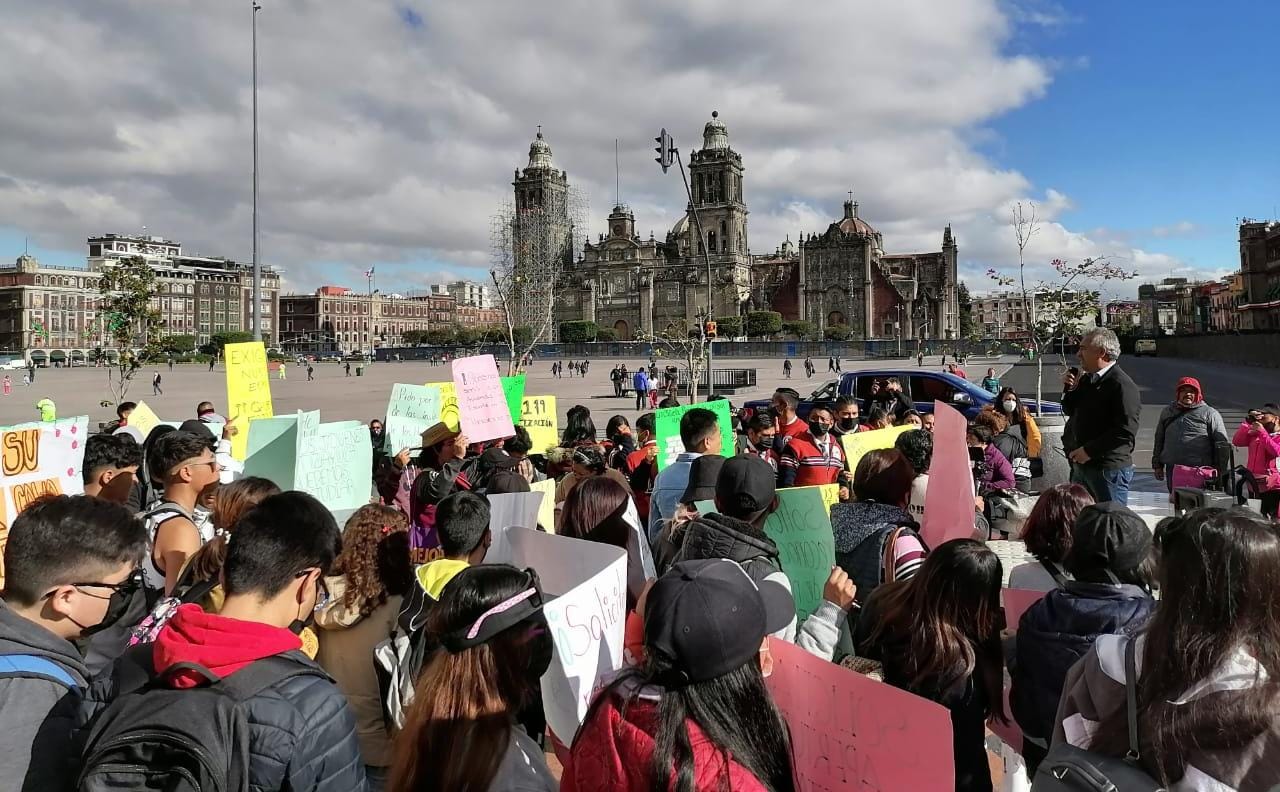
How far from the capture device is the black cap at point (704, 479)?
4.27 m

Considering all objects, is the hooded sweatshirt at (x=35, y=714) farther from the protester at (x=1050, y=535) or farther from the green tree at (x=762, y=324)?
the green tree at (x=762, y=324)

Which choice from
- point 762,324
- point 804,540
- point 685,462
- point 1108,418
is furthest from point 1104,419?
point 762,324

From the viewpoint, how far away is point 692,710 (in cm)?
176

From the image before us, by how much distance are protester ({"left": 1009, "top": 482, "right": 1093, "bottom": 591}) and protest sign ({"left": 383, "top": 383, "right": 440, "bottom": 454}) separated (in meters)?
5.61

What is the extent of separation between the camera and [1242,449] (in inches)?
524

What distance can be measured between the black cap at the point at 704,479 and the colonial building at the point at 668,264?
10727cm

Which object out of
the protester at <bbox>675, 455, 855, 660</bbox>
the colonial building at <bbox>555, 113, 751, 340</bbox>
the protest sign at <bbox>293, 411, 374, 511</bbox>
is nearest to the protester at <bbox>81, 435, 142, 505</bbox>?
the protest sign at <bbox>293, 411, 374, 511</bbox>

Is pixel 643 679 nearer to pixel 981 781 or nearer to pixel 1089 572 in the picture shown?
pixel 981 781

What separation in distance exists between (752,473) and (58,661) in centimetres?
239

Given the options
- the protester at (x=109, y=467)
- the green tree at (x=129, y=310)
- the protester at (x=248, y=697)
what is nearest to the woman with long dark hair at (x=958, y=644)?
the protester at (x=248, y=697)

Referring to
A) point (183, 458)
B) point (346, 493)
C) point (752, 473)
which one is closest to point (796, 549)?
point (752, 473)

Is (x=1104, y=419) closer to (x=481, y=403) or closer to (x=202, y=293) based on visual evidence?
(x=481, y=403)

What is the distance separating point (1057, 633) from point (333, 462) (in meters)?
5.28

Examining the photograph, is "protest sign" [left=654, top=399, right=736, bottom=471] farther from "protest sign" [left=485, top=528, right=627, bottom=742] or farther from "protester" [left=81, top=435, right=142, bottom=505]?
"protest sign" [left=485, top=528, right=627, bottom=742]
